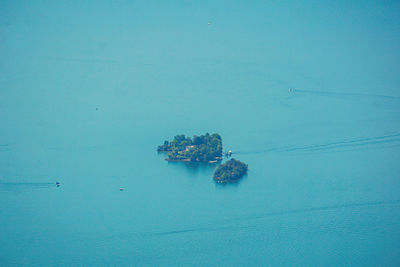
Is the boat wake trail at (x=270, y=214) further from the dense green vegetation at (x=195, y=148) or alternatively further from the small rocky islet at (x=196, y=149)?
the dense green vegetation at (x=195, y=148)

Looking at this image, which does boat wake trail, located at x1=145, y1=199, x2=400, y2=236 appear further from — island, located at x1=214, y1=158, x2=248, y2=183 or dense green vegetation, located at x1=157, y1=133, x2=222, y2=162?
dense green vegetation, located at x1=157, y1=133, x2=222, y2=162

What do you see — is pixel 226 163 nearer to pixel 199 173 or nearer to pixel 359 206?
pixel 199 173

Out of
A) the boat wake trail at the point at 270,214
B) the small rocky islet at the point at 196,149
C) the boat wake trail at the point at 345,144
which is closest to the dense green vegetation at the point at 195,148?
the small rocky islet at the point at 196,149

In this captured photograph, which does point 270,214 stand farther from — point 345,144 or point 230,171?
point 345,144

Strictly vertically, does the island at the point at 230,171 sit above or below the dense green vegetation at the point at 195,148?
below

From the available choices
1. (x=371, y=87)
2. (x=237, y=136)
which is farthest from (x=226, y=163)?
(x=371, y=87)

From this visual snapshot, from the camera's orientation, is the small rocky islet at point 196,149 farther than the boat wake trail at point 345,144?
No

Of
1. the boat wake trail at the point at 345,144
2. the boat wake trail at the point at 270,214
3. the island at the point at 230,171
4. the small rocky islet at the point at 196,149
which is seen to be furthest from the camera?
the boat wake trail at the point at 345,144

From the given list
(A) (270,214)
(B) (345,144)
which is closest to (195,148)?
(A) (270,214)
